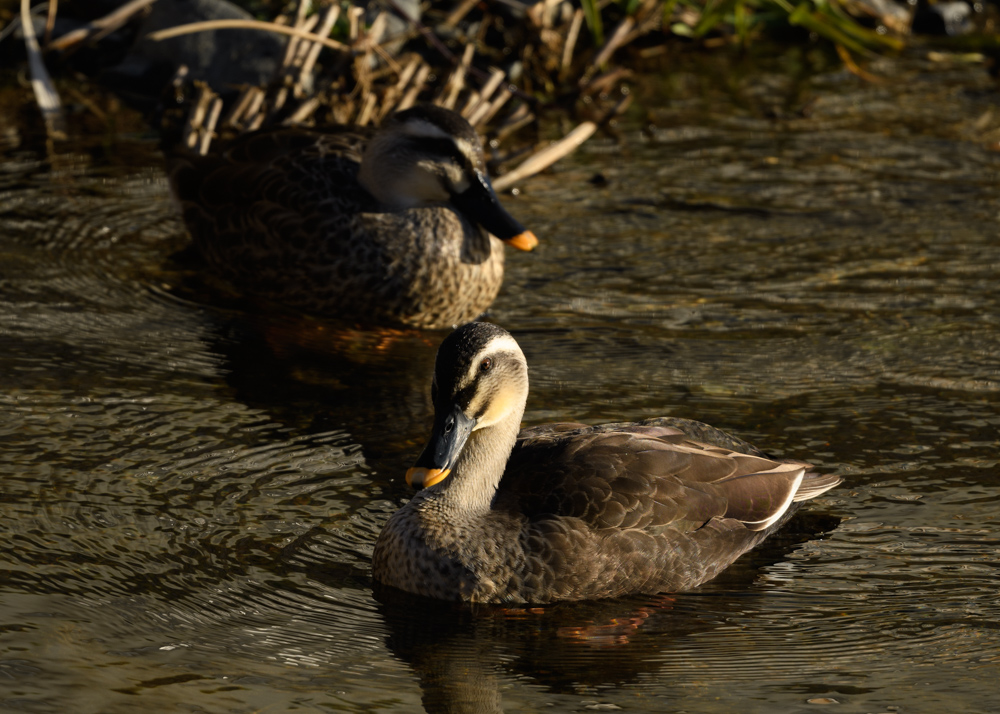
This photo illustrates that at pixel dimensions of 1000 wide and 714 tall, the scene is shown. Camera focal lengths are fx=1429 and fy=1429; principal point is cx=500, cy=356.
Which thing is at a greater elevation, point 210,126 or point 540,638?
point 210,126

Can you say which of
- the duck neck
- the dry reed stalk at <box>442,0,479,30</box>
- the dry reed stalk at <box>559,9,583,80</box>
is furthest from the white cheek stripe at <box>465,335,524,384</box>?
the dry reed stalk at <box>442,0,479,30</box>

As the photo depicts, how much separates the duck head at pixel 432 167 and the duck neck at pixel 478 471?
2376 mm

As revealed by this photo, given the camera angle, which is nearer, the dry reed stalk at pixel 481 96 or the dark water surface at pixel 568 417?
the dark water surface at pixel 568 417

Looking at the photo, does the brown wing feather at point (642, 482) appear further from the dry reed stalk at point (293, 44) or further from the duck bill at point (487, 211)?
the dry reed stalk at point (293, 44)

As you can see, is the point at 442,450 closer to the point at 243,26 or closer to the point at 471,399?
the point at 471,399

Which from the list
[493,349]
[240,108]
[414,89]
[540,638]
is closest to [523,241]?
[493,349]

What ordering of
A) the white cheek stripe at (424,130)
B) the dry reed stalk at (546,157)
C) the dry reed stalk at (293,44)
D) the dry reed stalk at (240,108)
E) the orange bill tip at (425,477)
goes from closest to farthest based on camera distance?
the orange bill tip at (425,477), the white cheek stripe at (424,130), the dry reed stalk at (546,157), the dry reed stalk at (240,108), the dry reed stalk at (293,44)

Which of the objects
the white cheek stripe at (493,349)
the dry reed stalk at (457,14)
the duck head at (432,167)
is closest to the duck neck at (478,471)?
the white cheek stripe at (493,349)

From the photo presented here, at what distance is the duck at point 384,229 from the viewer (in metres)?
7.32

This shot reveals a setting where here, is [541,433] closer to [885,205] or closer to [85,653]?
[85,653]

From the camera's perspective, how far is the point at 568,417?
6.33 m

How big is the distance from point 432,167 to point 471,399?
274 centimetres

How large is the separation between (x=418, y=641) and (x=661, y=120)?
6.77 m

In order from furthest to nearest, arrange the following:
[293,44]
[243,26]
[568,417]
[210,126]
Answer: [293,44]
[210,126]
[243,26]
[568,417]
